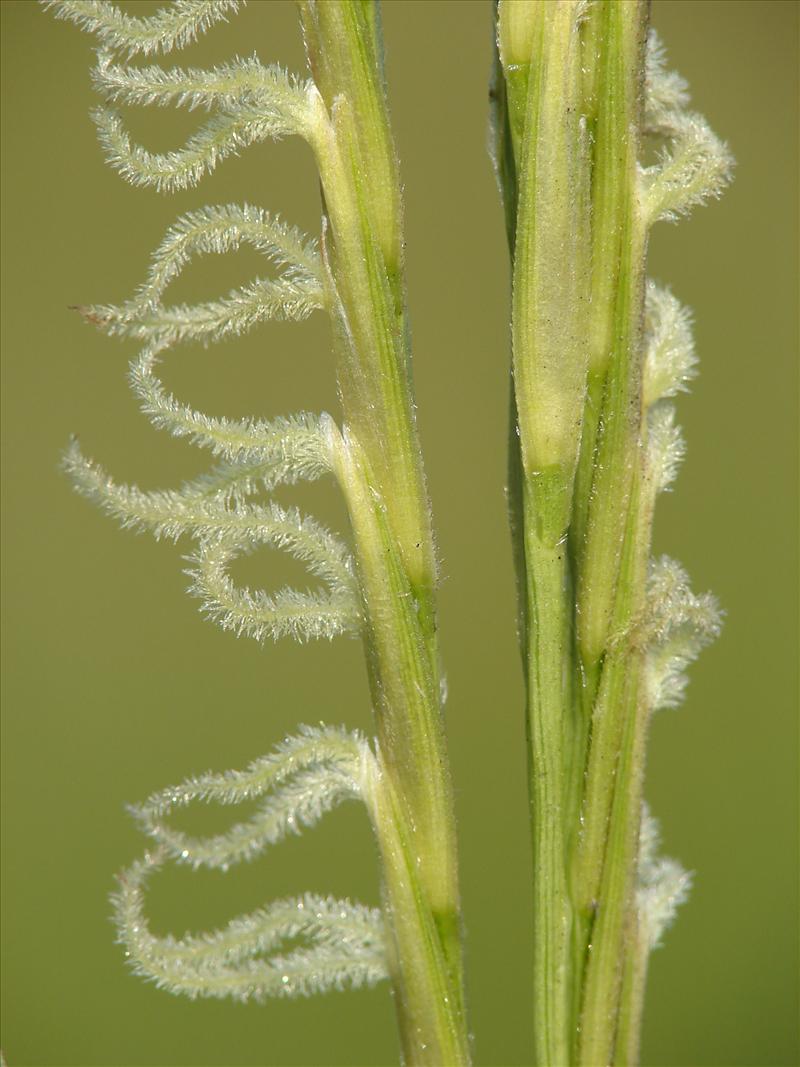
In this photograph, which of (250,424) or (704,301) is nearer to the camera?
(250,424)

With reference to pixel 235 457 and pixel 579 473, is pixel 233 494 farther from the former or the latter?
pixel 579 473

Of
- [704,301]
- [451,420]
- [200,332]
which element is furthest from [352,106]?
[704,301]

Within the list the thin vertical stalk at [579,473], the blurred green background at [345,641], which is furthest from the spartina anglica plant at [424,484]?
the blurred green background at [345,641]

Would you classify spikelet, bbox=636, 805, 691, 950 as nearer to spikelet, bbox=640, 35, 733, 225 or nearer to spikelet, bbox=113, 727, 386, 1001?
spikelet, bbox=113, 727, 386, 1001

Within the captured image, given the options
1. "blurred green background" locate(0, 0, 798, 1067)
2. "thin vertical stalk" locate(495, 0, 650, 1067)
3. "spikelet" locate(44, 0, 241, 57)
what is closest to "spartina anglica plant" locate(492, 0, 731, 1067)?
"thin vertical stalk" locate(495, 0, 650, 1067)

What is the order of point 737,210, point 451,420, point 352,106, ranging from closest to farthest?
point 352,106
point 451,420
point 737,210

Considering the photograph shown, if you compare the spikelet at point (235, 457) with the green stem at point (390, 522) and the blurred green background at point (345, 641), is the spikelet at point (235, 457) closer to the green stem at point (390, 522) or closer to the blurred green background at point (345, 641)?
the green stem at point (390, 522)

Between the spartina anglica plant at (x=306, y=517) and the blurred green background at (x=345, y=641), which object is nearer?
the spartina anglica plant at (x=306, y=517)

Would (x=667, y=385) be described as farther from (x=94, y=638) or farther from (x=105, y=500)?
(x=94, y=638)
